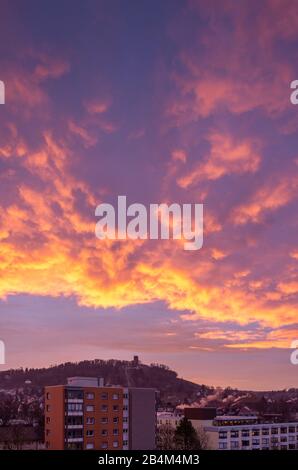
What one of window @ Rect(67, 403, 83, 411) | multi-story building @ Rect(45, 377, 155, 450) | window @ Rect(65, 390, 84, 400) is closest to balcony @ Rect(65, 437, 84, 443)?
multi-story building @ Rect(45, 377, 155, 450)

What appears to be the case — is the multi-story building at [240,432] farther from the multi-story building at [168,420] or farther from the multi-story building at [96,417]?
the multi-story building at [96,417]

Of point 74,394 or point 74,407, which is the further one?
point 74,394

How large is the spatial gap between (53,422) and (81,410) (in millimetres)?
1256

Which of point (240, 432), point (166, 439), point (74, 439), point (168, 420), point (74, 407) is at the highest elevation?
point (74, 407)

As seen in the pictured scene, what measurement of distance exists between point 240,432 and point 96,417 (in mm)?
10730

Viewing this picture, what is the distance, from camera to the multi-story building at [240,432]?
30172mm

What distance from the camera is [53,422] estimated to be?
23.2 metres

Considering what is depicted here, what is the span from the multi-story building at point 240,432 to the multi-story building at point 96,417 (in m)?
5.02

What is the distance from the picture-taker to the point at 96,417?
944 inches

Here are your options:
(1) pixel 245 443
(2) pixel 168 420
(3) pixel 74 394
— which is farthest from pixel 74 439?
(2) pixel 168 420

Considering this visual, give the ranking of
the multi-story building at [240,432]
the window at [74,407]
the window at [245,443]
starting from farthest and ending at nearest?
the window at [245,443] < the multi-story building at [240,432] < the window at [74,407]

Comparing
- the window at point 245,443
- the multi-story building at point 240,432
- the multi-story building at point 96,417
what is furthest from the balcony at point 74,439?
the window at point 245,443

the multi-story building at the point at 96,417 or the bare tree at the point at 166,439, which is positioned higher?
the multi-story building at the point at 96,417

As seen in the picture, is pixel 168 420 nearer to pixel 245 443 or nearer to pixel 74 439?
pixel 245 443
